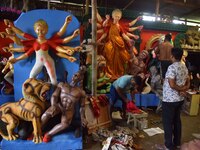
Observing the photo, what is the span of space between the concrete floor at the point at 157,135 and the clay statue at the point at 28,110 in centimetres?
79

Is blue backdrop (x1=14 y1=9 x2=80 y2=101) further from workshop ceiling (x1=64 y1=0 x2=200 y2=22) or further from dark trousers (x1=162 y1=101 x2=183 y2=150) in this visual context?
workshop ceiling (x1=64 y1=0 x2=200 y2=22)

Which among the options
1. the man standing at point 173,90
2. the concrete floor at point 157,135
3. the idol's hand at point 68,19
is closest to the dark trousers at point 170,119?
the man standing at point 173,90

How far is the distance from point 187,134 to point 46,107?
237 centimetres

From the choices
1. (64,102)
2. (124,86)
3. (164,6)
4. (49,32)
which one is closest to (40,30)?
(49,32)

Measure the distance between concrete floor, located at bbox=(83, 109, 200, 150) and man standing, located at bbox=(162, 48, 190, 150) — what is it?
15.8 inches

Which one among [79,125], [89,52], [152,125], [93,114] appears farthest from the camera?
[89,52]

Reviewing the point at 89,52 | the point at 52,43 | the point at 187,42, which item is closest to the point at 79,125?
the point at 52,43

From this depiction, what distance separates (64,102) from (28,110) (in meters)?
0.45

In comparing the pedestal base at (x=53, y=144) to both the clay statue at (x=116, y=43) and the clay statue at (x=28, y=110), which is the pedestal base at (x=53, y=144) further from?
the clay statue at (x=116, y=43)

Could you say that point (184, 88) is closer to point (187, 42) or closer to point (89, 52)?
point (89, 52)

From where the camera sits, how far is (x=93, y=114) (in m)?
3.17

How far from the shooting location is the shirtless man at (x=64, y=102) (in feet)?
7.92

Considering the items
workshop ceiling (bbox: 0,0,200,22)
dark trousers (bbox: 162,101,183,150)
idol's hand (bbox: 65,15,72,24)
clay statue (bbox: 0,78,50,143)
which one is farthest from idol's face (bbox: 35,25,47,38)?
workshop ceiling (bbox: 0,0,200,22)

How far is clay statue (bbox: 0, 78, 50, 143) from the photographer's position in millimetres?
2342
